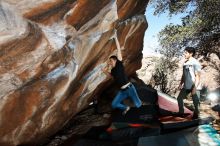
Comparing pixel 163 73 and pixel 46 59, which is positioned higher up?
pixel 163 73

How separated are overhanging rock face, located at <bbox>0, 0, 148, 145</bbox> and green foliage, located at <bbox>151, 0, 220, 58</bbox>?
434cm

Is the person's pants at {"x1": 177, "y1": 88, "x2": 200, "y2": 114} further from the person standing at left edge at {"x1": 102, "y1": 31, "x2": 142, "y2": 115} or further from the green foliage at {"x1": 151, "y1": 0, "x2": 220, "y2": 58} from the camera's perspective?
the green foliage at {"x1": 151, "y1": 0, "x2": 220, "y2": 58}

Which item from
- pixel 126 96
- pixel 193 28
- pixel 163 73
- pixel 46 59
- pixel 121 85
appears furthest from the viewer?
pixel 163 73

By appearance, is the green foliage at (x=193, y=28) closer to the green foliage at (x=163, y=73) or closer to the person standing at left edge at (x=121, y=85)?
the green foliage at (x=163, y=73)

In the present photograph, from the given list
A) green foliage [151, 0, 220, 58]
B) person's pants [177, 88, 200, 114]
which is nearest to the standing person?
person's pants [177, 88, 200, 114]

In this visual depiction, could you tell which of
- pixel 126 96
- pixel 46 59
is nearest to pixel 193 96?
pixel 126 96

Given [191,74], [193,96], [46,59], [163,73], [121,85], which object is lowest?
[193,96]

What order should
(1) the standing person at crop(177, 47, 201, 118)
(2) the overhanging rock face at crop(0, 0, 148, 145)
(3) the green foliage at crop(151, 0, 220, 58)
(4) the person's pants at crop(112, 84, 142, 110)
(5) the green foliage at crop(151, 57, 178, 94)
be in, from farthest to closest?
(5) the green foliage at crop(151, 57, 178, 94) → (3) the green foliage at crop(151, 0, 220, 58) → (4) the person's pants at crop(112, 84, 142, 110) → (1) the standing person at crop(177, 47, 201, 118) → (2) the overhanging rock face at crop(0, 0, 148, 145)

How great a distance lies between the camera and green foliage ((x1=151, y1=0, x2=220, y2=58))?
12.1 metres

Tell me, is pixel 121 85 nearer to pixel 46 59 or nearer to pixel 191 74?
pixel 191 74

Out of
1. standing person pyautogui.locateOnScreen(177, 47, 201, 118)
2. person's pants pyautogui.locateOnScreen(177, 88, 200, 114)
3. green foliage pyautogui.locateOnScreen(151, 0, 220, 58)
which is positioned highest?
green foliage pyautogui.locateOnScreen(151, 0, 220, 58)

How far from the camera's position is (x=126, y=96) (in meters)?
7.92

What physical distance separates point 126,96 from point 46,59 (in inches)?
→ 95.1

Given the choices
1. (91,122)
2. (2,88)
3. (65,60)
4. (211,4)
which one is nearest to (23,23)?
(2,88)
